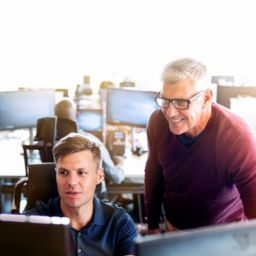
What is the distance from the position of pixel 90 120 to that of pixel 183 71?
6.83 feet

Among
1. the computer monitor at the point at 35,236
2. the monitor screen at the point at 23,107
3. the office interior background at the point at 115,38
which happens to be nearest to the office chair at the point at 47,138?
the monitor screen at the point at 23,107

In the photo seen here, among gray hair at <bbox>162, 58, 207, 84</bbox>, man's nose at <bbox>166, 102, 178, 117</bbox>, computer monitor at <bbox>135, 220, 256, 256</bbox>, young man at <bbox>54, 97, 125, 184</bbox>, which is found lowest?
young man at <bbox>54, 97, 125, 184</bbox>

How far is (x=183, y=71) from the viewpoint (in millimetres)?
1485

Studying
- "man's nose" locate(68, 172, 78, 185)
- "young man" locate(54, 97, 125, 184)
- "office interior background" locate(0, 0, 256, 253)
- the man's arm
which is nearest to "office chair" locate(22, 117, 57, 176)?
"young man" locate(54, 97, 125, 184)

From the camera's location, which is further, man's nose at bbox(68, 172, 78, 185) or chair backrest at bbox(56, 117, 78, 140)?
chair backrest at bbox(56, 117, 78, 140)

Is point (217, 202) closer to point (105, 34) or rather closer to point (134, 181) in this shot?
point (134, 181)

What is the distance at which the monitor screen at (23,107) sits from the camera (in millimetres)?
3496

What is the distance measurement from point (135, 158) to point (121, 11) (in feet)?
12.5

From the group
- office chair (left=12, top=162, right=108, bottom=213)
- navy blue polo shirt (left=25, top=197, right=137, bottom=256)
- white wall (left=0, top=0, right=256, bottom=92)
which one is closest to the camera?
navy blue polo shirt (left=25, top=197, right=137, bottom=256)

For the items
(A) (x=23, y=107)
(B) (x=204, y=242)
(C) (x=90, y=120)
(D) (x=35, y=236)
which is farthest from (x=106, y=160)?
(B) (x=204, y=242)

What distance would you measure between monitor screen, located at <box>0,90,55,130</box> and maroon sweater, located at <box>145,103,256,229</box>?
6.36ft

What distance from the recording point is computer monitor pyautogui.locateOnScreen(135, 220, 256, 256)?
605 millimetres

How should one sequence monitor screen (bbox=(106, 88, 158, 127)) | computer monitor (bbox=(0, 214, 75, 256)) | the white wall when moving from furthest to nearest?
the white wall, monitor screen (bbox=(106, 88, 158, 127)), computer monitor (bbox=(0, 214, 75, 256))

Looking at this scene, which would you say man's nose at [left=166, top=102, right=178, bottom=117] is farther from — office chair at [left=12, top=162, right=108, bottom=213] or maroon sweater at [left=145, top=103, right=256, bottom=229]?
office chair at [left=12, top=162, right=108, bottom=213]
